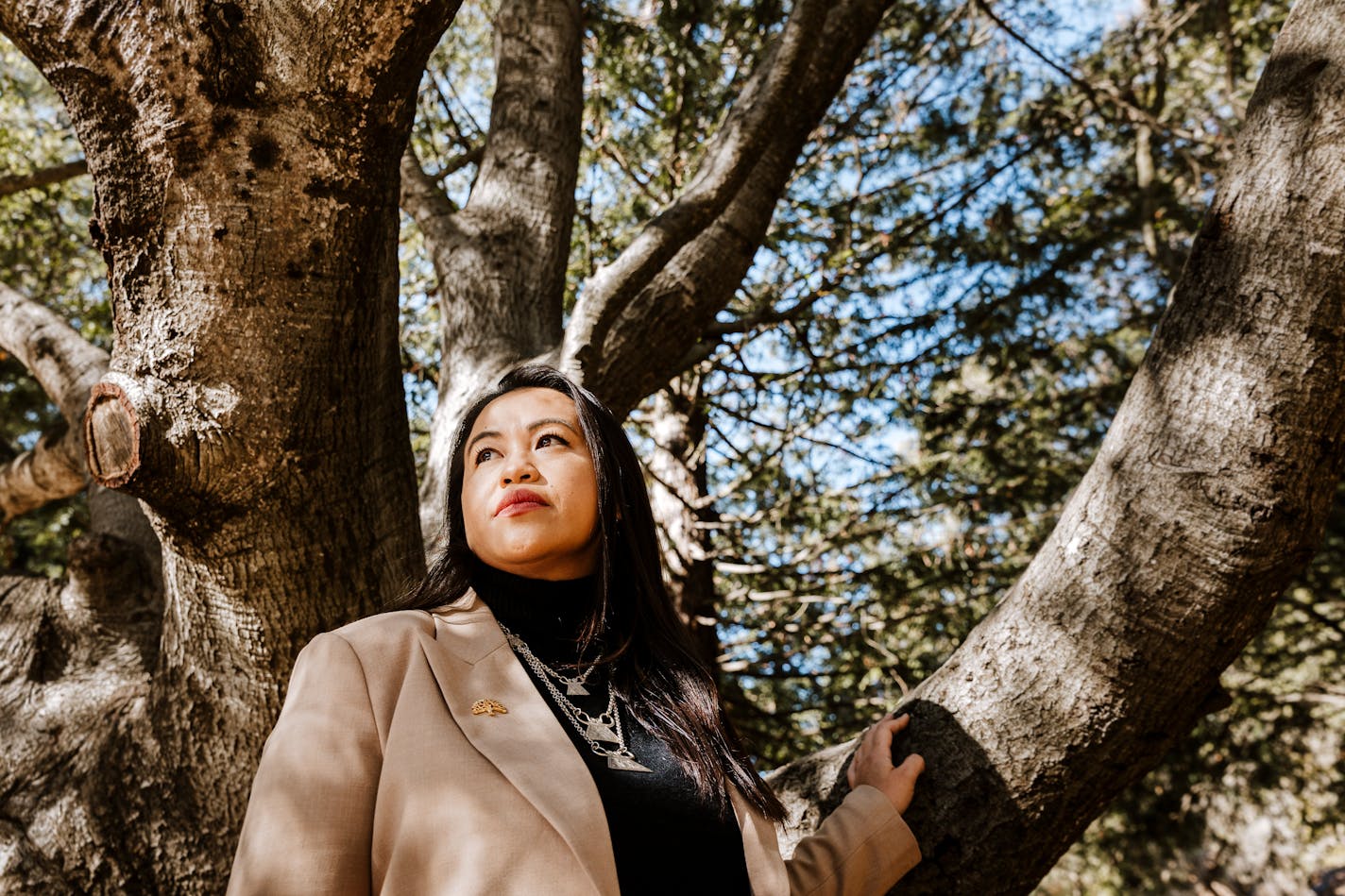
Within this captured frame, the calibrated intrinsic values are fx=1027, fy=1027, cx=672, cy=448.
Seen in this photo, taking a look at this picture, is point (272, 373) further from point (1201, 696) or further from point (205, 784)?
point (1201, 696)

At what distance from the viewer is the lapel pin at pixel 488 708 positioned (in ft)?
5.38

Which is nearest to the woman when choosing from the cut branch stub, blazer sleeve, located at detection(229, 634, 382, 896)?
blazer sleeve, located at detection(229, 634, 382, 896)

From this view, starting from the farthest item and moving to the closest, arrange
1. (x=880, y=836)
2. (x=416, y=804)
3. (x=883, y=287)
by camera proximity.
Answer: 1. (x=883, y=287)
2. (x=880, y=836)
3. (x=416, y=804)

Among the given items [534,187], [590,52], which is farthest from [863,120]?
[534,187]

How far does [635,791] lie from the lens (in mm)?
1695

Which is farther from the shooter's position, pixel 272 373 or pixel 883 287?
pixel 883 287

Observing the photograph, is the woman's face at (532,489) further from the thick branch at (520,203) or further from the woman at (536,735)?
the thick branch at (520,203)

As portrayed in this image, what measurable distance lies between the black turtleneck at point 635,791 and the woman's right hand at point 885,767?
1.00 feet

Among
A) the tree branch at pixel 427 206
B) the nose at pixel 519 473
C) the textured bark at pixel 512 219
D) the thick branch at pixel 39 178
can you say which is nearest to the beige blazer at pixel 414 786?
the nose at pixel 519 473

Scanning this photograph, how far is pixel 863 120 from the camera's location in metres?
7.29

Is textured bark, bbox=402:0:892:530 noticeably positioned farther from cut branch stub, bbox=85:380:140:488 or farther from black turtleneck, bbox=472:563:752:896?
cut branch stub, bbox=85:380:140:488

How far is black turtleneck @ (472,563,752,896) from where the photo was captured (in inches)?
64.5

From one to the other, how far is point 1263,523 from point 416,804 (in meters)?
1.48

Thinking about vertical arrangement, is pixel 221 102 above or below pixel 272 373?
above
